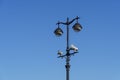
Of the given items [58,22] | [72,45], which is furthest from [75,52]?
[58,22]

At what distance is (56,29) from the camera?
82.8 ft

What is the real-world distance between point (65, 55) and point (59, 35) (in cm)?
105

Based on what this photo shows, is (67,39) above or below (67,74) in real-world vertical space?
above

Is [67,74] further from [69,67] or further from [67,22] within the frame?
[67,22]

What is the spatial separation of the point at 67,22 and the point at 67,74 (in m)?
2.67

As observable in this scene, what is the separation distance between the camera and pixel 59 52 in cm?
2550

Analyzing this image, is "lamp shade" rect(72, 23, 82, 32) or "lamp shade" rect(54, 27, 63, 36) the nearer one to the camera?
"lamp shade" rect(72, 23, 82, 32)

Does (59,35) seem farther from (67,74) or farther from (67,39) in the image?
(67,74)

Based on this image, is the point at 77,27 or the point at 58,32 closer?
the point at 77,27

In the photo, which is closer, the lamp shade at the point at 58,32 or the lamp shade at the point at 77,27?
the lamp shade at the point at 77,27

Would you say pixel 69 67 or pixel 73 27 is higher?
pixel 73 27

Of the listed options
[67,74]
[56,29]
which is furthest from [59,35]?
[67,74]

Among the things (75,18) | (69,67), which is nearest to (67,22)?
(75,18)

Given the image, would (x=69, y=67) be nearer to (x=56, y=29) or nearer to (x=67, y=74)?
(x=67, y=74)
